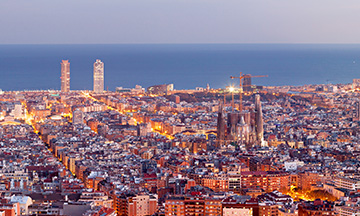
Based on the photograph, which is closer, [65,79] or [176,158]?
[176,158]

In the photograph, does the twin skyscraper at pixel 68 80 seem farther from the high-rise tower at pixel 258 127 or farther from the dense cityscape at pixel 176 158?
the high-rise tower at pixel 258 127

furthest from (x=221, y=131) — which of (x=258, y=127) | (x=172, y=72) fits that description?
(x=172, y=72)

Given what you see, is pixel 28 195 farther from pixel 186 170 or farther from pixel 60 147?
pixel 60 147

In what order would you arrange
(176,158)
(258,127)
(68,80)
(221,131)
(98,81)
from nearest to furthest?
(176,158) < (221,131) < (258,127) < (68,80) < (98,81)

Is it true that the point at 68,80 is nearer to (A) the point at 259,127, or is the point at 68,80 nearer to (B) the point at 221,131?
(A) the point at 259,127

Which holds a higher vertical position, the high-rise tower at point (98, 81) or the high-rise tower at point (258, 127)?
the high-rise tower at point (98, 81)

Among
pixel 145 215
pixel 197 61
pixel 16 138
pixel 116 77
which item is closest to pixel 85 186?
pixel 145 215

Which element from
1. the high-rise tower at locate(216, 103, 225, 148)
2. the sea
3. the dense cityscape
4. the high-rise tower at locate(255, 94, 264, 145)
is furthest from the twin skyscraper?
the high-rise tower at locate(216, 103, 225, 148)

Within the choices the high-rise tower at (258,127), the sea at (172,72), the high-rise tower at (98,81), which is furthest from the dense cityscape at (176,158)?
the sea at (172,72)
